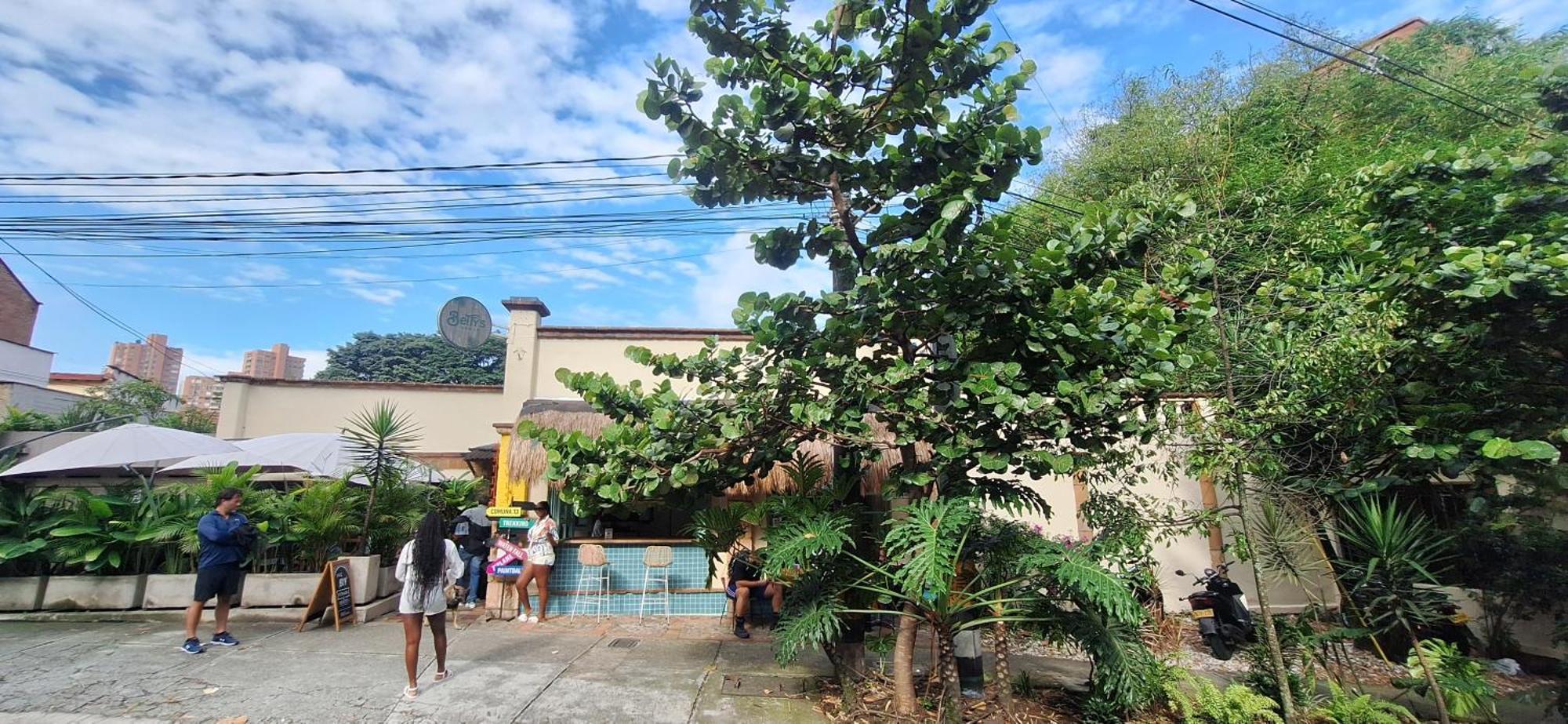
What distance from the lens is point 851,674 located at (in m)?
5.16

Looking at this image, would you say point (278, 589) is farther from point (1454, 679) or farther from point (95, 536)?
point (1454, 679)

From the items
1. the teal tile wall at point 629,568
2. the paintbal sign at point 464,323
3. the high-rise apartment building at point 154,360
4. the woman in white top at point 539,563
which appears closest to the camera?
the woman in white top at point 539,563

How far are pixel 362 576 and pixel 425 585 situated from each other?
3.52 metres

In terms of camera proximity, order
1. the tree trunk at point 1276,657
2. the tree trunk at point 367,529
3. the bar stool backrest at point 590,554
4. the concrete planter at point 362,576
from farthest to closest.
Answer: the bar stool backrest at point 590,554 < the tree trunk at point 367,529 < the concrete planter at point 362,576 < the tree trunk at point 1276,657

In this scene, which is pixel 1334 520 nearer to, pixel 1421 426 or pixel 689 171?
pixel 1421 426

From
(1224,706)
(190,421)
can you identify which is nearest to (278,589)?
(1224,706)

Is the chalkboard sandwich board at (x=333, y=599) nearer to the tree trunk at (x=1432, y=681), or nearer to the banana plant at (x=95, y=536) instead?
the banana plant at (x=95, y=536)

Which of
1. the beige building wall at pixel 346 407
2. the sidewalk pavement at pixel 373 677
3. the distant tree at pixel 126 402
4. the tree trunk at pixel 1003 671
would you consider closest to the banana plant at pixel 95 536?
the sidewalk pavement at pixel 373 677

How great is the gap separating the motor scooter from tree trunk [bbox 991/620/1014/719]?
3.11 m

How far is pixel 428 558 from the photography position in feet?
17.6

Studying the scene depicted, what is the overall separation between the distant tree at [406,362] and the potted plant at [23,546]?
23.7 meters

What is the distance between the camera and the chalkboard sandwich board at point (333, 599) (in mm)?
7246

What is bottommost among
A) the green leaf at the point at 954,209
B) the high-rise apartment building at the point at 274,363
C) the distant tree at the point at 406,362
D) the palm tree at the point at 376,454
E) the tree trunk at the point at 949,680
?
the tree trunk at the point at 949,680

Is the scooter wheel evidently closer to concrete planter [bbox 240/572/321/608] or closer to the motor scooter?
the motor scooter
